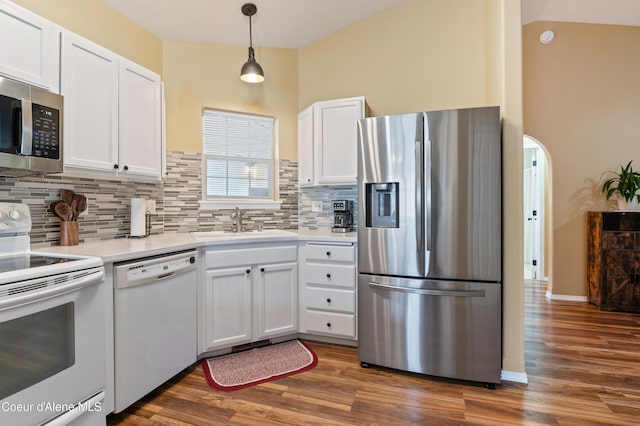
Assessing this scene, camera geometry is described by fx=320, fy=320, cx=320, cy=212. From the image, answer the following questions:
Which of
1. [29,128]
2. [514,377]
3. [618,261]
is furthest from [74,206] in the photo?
[618,261]

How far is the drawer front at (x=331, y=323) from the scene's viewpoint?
2.60 meters

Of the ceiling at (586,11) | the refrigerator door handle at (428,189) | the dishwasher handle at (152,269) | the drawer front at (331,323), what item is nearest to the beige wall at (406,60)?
the refrigerator door handle at (428,189)

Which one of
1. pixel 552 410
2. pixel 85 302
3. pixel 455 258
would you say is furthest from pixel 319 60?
pixel 552 410

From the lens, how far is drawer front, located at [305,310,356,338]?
8.52 feet

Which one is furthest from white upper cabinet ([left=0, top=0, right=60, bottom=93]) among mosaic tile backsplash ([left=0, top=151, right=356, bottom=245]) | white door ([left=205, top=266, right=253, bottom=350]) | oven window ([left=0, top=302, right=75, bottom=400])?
white door ([left=205, top=266, right=253, bottom=350])

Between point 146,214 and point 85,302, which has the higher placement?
point 146,214

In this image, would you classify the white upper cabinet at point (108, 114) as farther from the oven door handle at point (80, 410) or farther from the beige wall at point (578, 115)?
the beige wall at point (578, 115)

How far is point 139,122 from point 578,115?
16.1 feet

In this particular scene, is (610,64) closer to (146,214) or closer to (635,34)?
(635,34)

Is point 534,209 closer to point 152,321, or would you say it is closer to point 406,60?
point 406,60

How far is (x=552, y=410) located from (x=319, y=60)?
3477mm

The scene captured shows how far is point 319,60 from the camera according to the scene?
136 inches

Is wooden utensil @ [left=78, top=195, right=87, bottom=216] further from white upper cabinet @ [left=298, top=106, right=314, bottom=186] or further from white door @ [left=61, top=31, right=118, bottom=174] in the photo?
white upper cabinet @ [left=298, top=106, right=314, bottom=186]

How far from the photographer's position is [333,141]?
3047 millimetres
